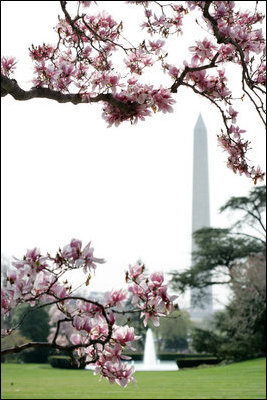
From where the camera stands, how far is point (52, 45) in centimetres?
291

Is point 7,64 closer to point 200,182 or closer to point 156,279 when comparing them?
point 156,279

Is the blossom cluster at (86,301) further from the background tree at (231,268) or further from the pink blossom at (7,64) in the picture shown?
the background tree at (231,268)

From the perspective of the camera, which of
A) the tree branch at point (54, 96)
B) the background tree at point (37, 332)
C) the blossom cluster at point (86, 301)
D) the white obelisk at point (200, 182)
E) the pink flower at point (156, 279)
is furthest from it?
the white obelisk at point (200, 182)

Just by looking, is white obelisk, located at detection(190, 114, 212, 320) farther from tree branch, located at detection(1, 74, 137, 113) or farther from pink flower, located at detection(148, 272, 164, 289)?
pink flower, located at detection(148, 272, 164, 289)

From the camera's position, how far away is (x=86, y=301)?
1705mm

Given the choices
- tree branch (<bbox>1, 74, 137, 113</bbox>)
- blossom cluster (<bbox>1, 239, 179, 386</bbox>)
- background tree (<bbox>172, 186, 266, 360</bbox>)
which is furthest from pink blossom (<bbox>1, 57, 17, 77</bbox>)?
background tree (<bbox>172, 186, 266, 360</bbox>)

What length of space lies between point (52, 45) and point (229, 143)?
1184mm

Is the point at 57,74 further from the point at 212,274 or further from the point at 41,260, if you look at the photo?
the point at 212,274

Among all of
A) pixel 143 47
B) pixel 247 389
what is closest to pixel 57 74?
pixel 143 47

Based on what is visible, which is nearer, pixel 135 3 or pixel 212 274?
pixel 135 3

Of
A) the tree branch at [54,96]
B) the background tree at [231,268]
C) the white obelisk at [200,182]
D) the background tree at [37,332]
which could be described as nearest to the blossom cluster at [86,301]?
the tree branch at [54,96]

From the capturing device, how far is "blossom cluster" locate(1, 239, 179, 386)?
1.69 meters

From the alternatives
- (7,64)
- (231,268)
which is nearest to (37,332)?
(231,268)

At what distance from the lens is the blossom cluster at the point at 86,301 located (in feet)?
5.53
